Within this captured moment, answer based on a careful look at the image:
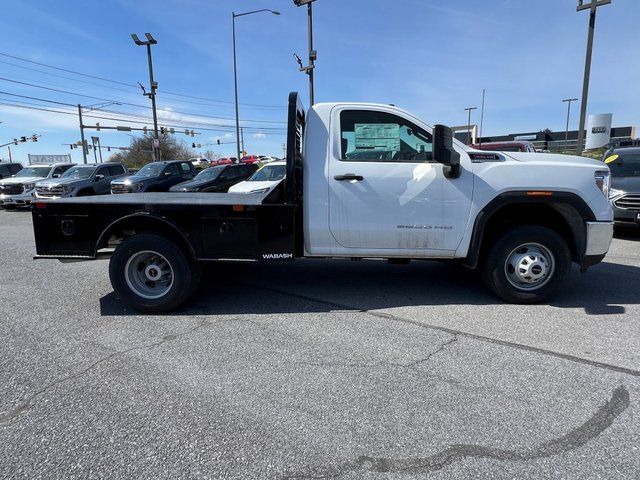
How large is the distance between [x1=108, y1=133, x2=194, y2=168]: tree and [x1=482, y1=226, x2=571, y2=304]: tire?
231 ft

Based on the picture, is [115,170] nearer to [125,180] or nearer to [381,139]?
[125,180]

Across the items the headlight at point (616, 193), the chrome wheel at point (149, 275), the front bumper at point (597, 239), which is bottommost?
the chrome wheel at point (149, 275)

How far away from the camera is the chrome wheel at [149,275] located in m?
4.60

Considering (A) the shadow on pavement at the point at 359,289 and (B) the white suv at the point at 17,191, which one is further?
(B) the white suv at the point at 17,191

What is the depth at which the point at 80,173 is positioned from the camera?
1677 centimetres

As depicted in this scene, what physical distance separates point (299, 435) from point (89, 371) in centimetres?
191

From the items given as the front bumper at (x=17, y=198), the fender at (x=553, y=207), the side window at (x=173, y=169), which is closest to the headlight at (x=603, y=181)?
the fender at (x=553, y=207)

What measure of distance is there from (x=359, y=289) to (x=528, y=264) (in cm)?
203

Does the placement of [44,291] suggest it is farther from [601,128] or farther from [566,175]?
[601,128]

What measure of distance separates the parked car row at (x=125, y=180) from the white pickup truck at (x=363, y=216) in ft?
23.9

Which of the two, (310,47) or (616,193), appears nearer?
(616,193)


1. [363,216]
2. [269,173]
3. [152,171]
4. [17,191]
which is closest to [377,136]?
[363,216]

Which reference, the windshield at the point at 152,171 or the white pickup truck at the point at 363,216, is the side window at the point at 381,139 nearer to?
the white pickup truck at the point at 363,216

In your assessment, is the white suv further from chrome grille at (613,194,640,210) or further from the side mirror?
chrome grille at (613,194,640,210)
